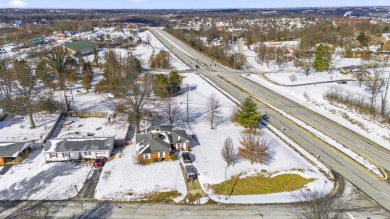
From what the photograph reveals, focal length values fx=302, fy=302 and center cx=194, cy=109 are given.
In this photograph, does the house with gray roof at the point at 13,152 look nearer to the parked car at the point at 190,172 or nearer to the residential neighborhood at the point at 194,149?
the residential neighborhood at the point at 194,149

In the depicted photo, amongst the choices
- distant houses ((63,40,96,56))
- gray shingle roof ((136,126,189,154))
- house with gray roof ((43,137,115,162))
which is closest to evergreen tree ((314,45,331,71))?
gray shingle roof ((136,126,189,154))

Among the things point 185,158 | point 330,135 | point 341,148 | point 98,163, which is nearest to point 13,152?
point 98,163

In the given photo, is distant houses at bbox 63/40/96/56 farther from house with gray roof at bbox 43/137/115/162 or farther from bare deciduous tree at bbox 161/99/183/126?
house with gray roof at bbox 43/137/115/162

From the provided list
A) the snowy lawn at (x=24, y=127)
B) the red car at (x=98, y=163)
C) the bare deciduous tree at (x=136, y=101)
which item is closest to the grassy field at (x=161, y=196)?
the red car at (x=98, y=163)

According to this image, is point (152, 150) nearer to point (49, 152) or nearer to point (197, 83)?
point (49, 152)

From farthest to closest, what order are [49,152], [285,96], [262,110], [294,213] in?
[285,96] < [262,110] < [49,152] < [294,213]

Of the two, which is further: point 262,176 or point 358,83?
point 358,83

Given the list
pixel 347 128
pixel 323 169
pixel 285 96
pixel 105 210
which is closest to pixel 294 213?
pixel 323 169
